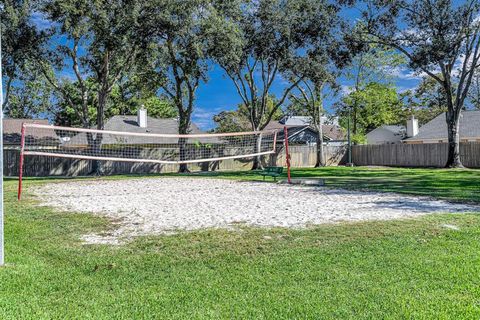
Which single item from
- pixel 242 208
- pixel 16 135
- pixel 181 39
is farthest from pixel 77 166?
pixel 242 208

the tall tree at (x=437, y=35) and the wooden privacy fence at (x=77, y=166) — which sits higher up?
the tall tree at (x=437, y=35)

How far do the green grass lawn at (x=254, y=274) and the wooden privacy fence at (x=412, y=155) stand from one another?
22279mm

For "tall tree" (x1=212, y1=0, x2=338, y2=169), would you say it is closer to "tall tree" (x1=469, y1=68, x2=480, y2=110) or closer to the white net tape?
the white net tape

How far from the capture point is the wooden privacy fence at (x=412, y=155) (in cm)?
2555

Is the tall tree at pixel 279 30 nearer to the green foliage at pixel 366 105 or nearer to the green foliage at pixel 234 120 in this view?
the green foliage at pixel 366 105

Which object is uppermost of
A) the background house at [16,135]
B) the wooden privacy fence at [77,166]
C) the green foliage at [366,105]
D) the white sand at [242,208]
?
the green foliage at [366,105]

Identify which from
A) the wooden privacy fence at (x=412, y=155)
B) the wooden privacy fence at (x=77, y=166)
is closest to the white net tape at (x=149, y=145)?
the wooden privacy fence at (x=77, y=166)

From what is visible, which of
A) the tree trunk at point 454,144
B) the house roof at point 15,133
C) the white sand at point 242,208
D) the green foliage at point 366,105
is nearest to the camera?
the white sand at point 242,208

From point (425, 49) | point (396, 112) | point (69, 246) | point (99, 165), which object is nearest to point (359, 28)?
point (425, 49)

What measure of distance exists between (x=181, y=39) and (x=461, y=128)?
77.8 ft

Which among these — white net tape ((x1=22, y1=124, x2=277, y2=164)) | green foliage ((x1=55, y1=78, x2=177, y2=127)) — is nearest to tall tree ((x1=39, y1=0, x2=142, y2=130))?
white net tape ((x1=22, y1=124, x2=277, y2=164))

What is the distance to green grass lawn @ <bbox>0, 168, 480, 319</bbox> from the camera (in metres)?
3.23

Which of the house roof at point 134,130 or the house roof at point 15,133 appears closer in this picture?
the house roof at point 15,133

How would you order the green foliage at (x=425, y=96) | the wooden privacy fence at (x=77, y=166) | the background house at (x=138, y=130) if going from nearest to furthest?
the wooden privacy fence at (x=77, y=166), the background house at (x=138, y=130), the green foliage at (x=425, y=96)
